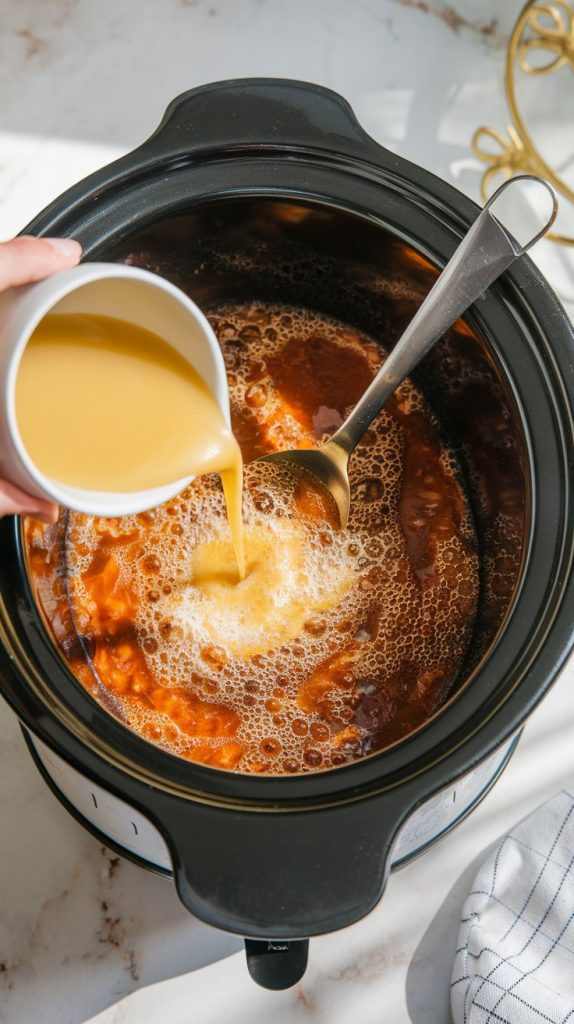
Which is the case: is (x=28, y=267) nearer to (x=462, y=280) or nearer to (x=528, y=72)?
(x=462, y=280)

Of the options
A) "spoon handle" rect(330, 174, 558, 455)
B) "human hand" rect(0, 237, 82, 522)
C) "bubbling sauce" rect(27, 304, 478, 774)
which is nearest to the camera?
"human hand" rect(0, 237, 82, 522)

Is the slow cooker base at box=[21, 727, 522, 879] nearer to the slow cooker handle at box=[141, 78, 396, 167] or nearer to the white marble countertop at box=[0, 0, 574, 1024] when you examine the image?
the white marble countertop at box=[0, 0, 574, 1024]

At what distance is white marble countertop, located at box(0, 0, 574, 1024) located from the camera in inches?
35.7

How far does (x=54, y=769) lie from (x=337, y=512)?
347 millimetres

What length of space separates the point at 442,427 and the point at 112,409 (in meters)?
0.38

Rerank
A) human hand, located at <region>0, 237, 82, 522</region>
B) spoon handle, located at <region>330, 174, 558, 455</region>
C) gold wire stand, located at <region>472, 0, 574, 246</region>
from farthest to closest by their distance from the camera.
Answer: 1. gold wire stand, located at <region>472, 0, 574, 246</region>
2. spoon handle, located at <region>330, 174, 558, 455</region>
3. human hand, located at <region>0, 237, 82, 522</region>

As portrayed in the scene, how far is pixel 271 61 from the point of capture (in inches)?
43.7

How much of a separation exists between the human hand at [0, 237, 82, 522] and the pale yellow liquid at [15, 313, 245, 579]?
26 mm

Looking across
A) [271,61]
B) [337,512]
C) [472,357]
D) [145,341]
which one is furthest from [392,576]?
[271,61]

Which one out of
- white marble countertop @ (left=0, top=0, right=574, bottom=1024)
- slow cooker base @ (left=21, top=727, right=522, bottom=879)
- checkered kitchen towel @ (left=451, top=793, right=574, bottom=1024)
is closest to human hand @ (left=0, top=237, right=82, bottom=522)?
slow cooker base @ (left=21, top=727, right=522, bottom=879)

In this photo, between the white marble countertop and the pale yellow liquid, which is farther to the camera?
the white marble countertop

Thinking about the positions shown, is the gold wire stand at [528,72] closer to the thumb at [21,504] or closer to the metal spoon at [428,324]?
the metal spoon at [428,324]

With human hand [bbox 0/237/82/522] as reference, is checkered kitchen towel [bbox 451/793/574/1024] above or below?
below

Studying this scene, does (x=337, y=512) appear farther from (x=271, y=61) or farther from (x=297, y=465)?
(x=271, y=61)
